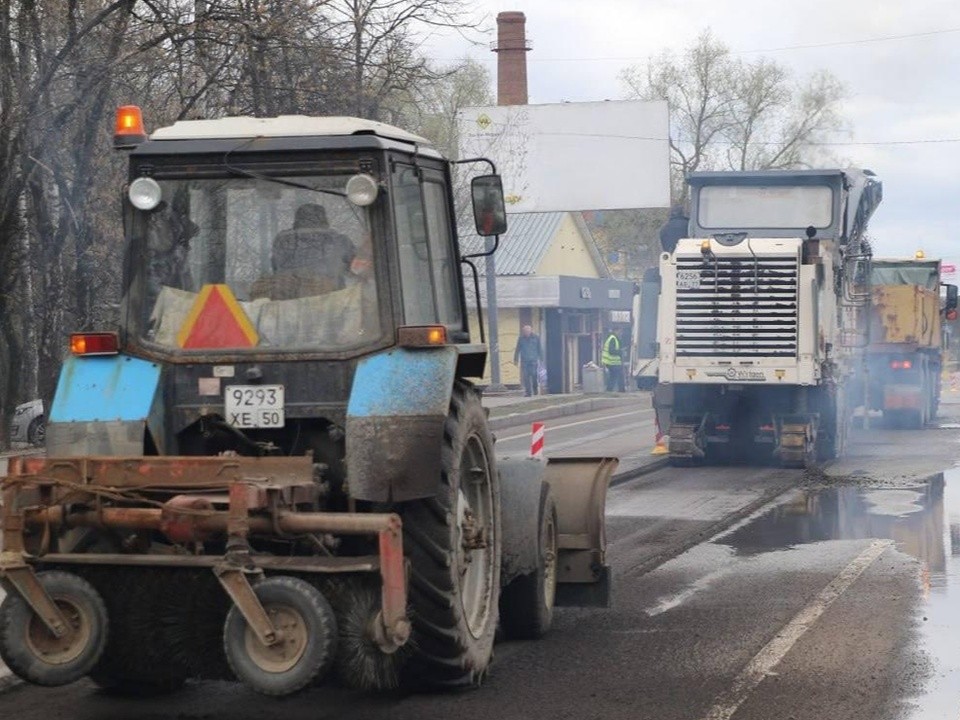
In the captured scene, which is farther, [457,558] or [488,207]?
[488,207]

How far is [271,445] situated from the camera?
7.61m

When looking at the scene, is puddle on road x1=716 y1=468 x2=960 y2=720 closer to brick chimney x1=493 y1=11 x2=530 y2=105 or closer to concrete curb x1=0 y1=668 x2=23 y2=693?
concrete curb x1=0 y1=668 x2=23 y2=693

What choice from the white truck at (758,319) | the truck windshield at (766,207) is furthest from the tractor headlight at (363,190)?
the truck windshield at (766,207)

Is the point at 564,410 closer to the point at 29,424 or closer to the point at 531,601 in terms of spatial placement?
the point at 29,424

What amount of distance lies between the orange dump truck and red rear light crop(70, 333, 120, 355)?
21.3m

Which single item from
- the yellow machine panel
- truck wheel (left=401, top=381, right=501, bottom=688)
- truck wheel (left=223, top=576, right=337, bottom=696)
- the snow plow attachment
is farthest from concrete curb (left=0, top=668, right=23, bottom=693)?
the yellow machine panel

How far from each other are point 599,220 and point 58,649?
2866 inches

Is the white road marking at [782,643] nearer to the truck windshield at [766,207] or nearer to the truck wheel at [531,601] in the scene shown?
the truck wheel at [531,601]

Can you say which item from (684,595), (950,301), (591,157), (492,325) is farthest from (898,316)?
(684,595)

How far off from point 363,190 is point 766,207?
14.5m

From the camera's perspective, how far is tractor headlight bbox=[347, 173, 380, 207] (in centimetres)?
751

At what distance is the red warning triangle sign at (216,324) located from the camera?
7.69 m

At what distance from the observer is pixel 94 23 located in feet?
64.6

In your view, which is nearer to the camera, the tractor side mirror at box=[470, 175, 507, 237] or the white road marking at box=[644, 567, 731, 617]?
the tractor side mirror at box=[470, 175, 507, 237]
